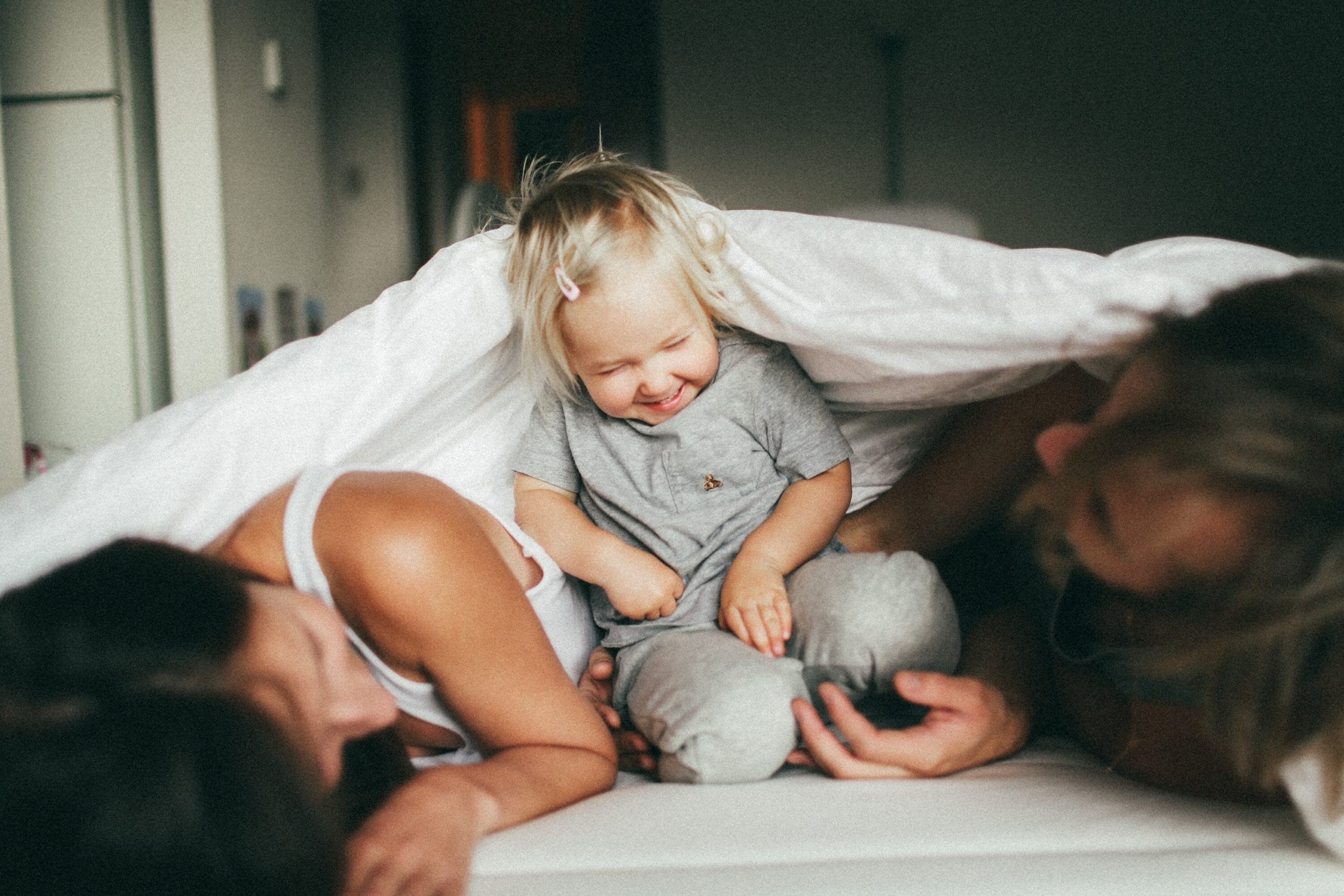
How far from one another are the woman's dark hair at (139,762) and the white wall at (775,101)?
2.49 metres

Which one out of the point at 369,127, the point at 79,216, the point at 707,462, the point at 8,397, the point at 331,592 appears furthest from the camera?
the point at 369,127

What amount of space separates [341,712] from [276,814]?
10 centimetres

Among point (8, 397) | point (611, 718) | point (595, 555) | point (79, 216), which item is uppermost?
point (79, 216)

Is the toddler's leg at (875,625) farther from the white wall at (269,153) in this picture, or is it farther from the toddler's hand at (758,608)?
the white wall at (269,153)

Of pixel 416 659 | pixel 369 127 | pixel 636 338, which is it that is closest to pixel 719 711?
pixel 416 659

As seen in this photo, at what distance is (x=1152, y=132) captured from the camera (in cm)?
264

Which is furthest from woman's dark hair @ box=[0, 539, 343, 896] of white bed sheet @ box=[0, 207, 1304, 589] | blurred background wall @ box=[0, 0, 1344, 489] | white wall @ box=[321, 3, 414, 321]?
white wall @ box=[321, 3, 414, 321]

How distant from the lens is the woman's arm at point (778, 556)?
0.63m

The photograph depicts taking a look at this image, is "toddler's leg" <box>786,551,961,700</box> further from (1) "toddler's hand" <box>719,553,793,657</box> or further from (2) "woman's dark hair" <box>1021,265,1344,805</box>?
(2) "woman's dark hair" <box>1021,265,1344,805</box>

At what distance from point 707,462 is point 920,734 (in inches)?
11.4

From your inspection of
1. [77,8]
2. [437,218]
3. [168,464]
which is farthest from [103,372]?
[437,218]

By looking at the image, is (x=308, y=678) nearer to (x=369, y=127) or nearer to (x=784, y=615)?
(x=784, y=615)

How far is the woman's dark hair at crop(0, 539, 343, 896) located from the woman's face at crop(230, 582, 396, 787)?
0.05 feet

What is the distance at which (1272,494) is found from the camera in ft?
1.24
